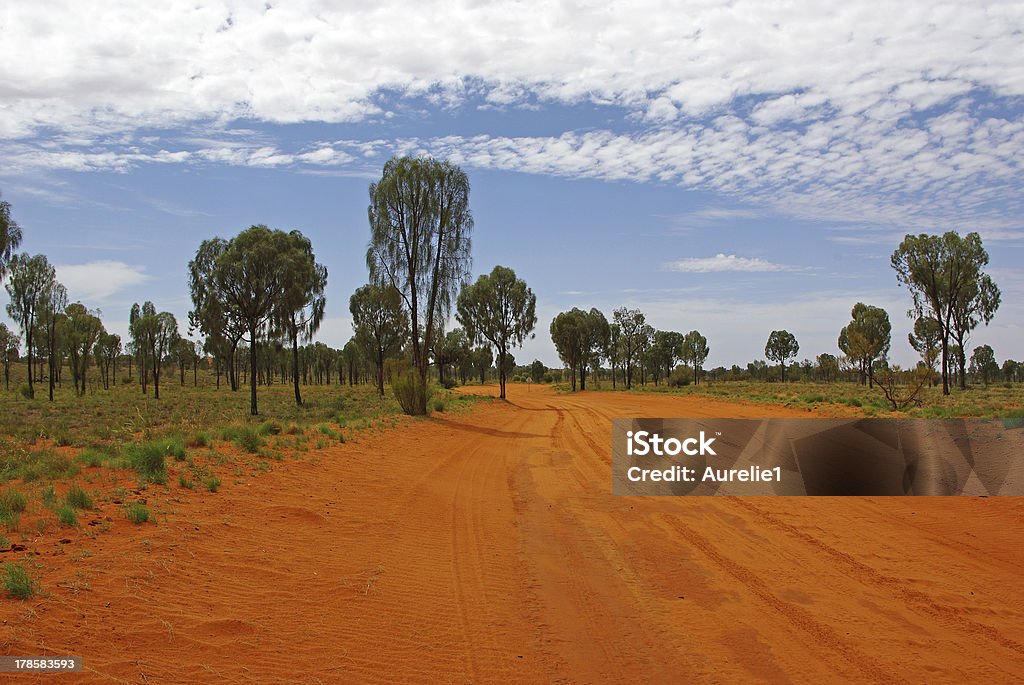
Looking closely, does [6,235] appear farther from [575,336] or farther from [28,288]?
[575,336]

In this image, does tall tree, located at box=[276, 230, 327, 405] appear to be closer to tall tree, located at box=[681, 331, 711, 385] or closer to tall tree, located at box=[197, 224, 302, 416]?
tall tree, located at box=[197, 224, 302, 416]

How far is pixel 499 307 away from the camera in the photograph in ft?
160

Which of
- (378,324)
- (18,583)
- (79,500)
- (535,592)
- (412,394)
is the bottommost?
(535,592)

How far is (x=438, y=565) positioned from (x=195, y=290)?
35.5m

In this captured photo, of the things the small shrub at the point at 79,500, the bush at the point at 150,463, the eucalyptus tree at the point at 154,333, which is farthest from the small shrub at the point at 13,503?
the eucalyptus tree at the point at 154,333

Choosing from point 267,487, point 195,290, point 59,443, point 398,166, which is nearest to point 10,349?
point 195,290

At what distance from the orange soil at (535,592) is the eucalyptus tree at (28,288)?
45.9 m

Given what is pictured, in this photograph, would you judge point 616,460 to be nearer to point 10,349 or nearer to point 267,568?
point 267,568

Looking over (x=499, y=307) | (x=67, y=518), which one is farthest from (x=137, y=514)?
(x=499, y=307)

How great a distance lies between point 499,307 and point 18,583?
144 feet

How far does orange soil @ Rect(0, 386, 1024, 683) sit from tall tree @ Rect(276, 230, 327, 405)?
86.6 ft

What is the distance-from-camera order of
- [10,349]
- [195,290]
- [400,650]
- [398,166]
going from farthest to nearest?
[10,349]
[195,290]
[398,166]
[400,650]

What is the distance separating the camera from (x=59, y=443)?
50.6 ft

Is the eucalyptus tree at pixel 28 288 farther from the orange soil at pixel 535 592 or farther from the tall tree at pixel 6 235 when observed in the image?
the orange soil at pixel 535 592
